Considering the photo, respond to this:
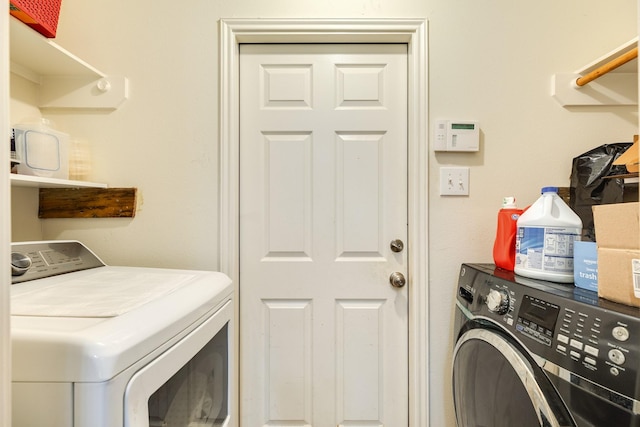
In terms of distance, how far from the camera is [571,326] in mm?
657

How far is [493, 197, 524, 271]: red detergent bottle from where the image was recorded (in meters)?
1.09

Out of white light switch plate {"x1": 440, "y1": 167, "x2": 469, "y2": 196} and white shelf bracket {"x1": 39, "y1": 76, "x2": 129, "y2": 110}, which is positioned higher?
white shelf bracket {"x1": 39, "y1": 76, "x2": 129, "y2": 110}

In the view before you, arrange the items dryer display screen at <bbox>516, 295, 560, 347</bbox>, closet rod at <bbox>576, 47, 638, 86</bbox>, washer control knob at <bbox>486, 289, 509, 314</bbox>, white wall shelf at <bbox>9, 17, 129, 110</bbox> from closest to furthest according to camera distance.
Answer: dryer display screen at <bbox>516, 295, 560, 347</bbox>, washer control knob at <bbox>486, 289, 509, 314</bbox>, closet rod at <bbox>576, 47, 638, 86</bbox>, white wall shelf at <bbox>9, 17, 129, 110</bbox>

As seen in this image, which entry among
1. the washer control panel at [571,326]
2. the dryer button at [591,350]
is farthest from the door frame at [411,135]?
the dryer button at [591,350]

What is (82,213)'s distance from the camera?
1284 millimetres

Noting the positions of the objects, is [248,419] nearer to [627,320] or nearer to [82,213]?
[82,213]

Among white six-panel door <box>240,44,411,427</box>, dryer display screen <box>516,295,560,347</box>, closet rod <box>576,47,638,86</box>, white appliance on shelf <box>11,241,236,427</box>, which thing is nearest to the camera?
white appliance on shelf <box>11,241,236,427</box>

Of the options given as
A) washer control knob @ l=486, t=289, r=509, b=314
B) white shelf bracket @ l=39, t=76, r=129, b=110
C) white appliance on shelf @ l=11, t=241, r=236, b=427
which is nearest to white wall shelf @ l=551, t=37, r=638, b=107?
washer control knob @ l=486, t=289, r=509, b=314

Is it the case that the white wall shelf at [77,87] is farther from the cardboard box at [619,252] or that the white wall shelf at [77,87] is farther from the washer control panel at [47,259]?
the cardboard box at [619,252]

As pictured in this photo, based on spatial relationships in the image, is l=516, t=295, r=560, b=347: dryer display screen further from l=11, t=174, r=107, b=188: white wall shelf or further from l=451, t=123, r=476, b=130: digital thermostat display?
l=11, t=174, r=107, b=188: white wall shelf

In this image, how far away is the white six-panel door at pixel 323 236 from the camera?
135cm

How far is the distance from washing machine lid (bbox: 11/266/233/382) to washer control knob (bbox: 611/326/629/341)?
2.80 ft

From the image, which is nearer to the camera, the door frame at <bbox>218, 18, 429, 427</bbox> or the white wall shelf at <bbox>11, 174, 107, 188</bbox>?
the white wall shelf at <bbox>11, 174, 107, 188</bbox>

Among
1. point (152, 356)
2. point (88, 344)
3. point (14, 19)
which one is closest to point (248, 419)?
point (152, 356)
